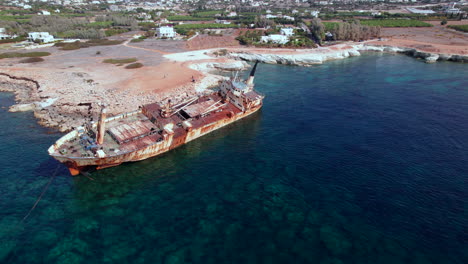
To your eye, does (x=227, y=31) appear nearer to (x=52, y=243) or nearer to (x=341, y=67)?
(x=341, y=67)

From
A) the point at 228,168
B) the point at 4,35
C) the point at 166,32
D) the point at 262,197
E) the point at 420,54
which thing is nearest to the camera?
the point at 262,197

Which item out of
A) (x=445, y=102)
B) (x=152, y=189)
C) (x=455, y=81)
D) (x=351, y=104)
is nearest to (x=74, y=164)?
(x=152, y=189)

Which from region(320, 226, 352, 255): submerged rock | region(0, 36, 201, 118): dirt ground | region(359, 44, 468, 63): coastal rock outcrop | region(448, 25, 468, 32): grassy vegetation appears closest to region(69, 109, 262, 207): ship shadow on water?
region(320, 226, 352, 255): submerged rock

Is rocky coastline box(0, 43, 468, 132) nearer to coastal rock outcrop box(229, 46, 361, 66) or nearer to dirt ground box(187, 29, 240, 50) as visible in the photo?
coastal rock outcrop box(229, 46, 361, 66)

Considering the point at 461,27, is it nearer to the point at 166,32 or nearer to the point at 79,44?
the point at 166,32

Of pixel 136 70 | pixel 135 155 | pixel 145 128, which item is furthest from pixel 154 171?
pixel 136 70

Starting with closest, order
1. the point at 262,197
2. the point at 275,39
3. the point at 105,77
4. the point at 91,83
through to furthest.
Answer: the point at 262,197, the point at 91,83, the point at 105,77, the point at 275,39
